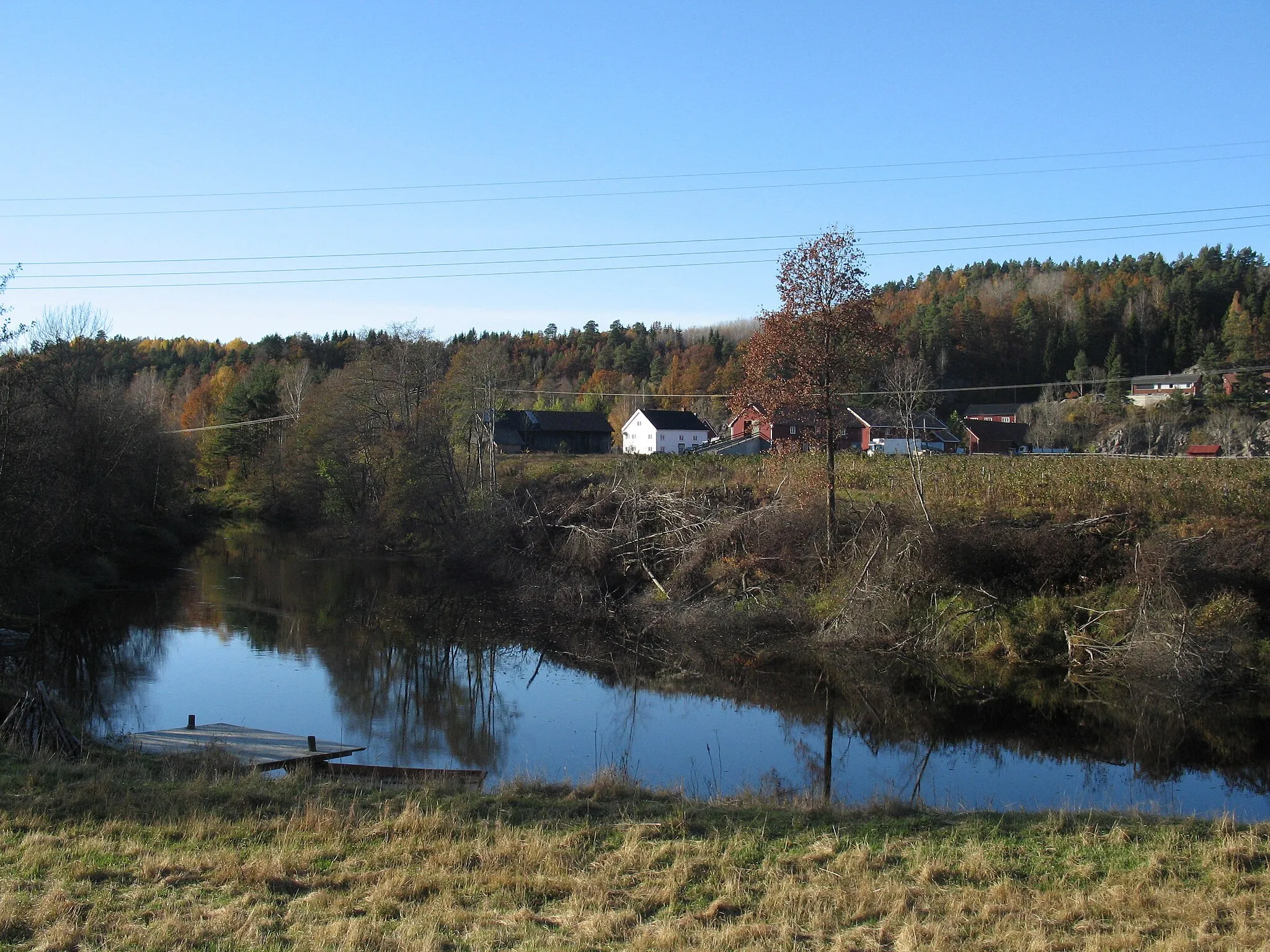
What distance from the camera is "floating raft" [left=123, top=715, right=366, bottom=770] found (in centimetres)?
1398

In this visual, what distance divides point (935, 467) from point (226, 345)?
5279 inches

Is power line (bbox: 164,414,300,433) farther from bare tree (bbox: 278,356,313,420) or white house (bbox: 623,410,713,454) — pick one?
white house (bbox: 623,410,713,454)

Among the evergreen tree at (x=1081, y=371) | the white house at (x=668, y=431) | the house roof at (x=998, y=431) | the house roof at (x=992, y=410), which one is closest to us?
the house roof at (x=998, y=431)

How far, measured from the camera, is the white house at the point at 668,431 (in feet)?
273

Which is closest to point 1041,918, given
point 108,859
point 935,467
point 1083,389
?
point 108,859

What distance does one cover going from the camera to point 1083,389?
82938 mm

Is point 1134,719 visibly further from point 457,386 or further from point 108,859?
point 457,386

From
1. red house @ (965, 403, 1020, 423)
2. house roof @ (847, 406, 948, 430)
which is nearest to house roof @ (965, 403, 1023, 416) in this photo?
red house @ (965, 403, 1020, 423)

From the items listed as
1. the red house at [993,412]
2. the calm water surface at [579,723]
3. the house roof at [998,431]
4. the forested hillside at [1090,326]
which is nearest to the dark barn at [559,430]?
the forested hillside at [1090,326]

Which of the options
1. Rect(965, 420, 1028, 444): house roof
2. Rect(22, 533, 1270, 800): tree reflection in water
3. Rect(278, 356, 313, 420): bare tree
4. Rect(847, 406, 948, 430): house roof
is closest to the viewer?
Rect(22, 533, 1270, 800): tree reflection in water

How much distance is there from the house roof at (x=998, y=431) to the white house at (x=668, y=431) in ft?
74.6

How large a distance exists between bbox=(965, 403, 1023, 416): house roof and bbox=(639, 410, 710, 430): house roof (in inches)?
945

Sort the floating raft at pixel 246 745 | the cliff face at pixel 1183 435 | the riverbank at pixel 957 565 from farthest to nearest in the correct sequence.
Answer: the cliff face at pixel 1183 435
the riverbank at pixel 957 565
the floating raft at pixel 246 745

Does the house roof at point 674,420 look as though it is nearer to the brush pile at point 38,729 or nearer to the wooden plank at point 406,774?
the wooden plank at point 406,774
